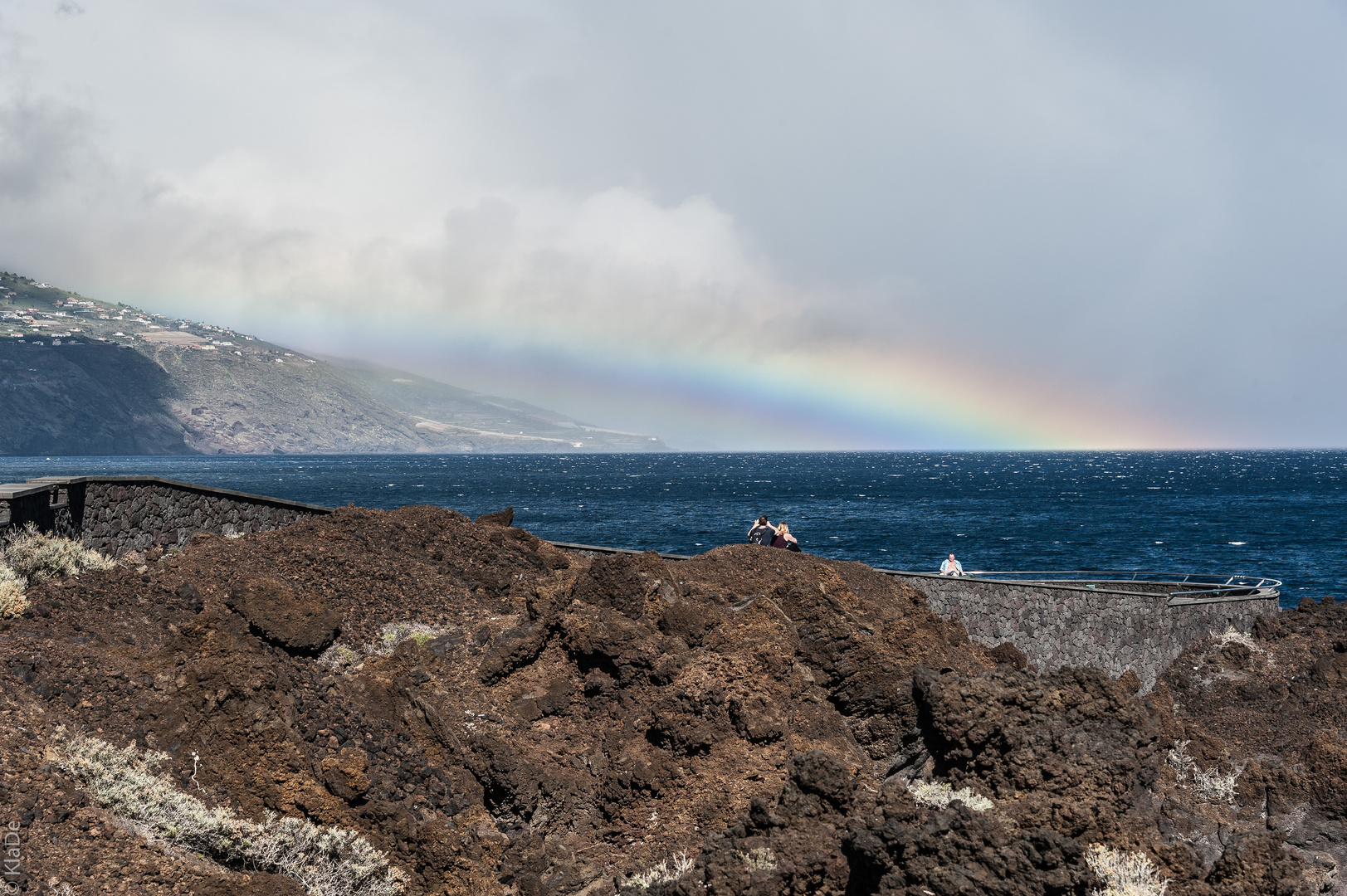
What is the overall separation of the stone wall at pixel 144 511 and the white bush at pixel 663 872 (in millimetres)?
10313

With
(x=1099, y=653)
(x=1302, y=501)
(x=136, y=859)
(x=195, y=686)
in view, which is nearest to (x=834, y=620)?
(x=195, y=686)

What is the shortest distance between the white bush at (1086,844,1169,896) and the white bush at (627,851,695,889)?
106 inches

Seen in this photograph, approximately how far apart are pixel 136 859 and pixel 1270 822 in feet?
38.0

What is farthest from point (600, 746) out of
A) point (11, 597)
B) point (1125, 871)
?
point (11, 597)

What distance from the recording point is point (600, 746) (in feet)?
28.1

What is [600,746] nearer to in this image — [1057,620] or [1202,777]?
[1202,777]

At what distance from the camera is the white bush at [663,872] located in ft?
22.3

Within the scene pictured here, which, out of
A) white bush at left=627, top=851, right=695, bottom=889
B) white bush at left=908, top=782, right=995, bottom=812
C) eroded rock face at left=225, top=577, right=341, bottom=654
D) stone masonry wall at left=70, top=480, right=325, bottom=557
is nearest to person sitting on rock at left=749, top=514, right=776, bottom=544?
stone masonry wall at left=70, top=480, right=325, bottom=557

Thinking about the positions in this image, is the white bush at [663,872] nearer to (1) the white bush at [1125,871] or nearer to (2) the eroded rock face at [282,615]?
(1) the white bush at [1125,871]

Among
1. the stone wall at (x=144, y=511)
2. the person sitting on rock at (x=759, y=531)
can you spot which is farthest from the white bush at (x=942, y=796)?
the person sitting on rock at (x=759, y=531)

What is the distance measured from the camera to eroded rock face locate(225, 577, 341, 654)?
9031mm

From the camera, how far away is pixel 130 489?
620 inches

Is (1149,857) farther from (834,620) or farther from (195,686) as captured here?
(195,686)

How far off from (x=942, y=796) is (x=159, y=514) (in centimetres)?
1391
